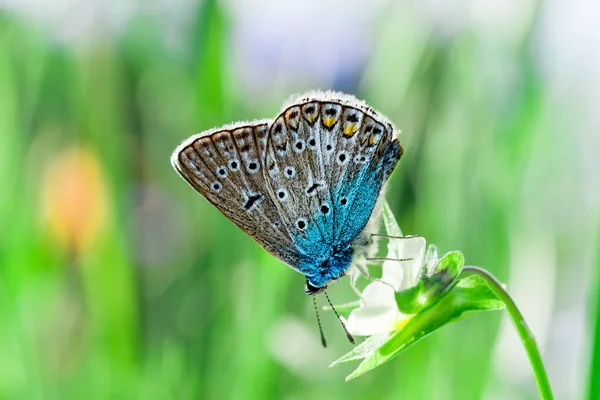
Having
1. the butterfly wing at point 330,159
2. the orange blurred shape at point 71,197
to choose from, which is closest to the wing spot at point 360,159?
the butterfly wing at point 330,159

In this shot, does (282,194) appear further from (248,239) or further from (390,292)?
(248,239)

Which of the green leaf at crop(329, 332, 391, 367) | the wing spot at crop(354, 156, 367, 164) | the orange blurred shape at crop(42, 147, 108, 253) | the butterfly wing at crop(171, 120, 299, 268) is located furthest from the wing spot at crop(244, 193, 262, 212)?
the orange blurred shape at crop(42, 147, 108, 253)

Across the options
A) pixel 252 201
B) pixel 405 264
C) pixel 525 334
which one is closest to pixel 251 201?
pixel 252 201

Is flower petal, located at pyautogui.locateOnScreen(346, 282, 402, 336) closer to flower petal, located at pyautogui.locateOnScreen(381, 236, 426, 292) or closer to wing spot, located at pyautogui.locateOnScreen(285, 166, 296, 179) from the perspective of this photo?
flower petal, located at pyautogui.locateOnScreen(381, 236, 426, 292)

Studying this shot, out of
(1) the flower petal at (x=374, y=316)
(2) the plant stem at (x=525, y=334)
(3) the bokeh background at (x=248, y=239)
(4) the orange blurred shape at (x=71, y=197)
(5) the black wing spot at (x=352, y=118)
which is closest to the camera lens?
(2) the plant stem at (x=525, y=334)

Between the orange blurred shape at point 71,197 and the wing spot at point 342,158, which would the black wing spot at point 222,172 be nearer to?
the wing spot at point 342,158

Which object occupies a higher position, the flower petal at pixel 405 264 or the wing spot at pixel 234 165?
the wing spot at pixel 234 165

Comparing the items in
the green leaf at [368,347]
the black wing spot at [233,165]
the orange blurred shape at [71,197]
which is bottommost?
the orange blurred shape at [71,197]
